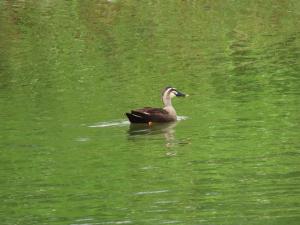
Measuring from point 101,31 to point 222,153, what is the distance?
2393cm

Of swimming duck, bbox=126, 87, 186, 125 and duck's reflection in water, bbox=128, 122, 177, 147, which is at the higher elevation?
swimming duck, bbox=126, 87, 186, 125

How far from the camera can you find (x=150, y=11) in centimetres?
4941

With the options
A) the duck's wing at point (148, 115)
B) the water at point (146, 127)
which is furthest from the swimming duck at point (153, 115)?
the water at point (146, 127)

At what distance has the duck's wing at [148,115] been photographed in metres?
25.0

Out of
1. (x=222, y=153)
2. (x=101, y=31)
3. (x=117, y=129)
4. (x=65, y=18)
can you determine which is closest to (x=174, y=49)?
(x=101, y=31)

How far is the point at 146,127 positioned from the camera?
84.1 feet

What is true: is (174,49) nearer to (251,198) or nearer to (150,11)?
(150,11)

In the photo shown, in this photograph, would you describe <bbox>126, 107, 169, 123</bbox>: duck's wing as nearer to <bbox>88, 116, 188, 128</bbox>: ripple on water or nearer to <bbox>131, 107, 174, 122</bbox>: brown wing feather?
<bbox>131, 107, 174, 122</bbox>: brown wing feather

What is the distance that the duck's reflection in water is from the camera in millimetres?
24016

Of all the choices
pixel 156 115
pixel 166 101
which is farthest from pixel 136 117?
pixel 166 101

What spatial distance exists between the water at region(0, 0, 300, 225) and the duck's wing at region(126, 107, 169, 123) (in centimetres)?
24

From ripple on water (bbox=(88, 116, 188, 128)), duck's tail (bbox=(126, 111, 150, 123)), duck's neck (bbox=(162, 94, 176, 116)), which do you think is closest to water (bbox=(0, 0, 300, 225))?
ripple on water (bbox=(88, 116, 188, 128))

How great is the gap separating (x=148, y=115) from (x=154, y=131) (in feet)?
1.60

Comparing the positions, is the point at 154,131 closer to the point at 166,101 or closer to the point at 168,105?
the point at 168,105
